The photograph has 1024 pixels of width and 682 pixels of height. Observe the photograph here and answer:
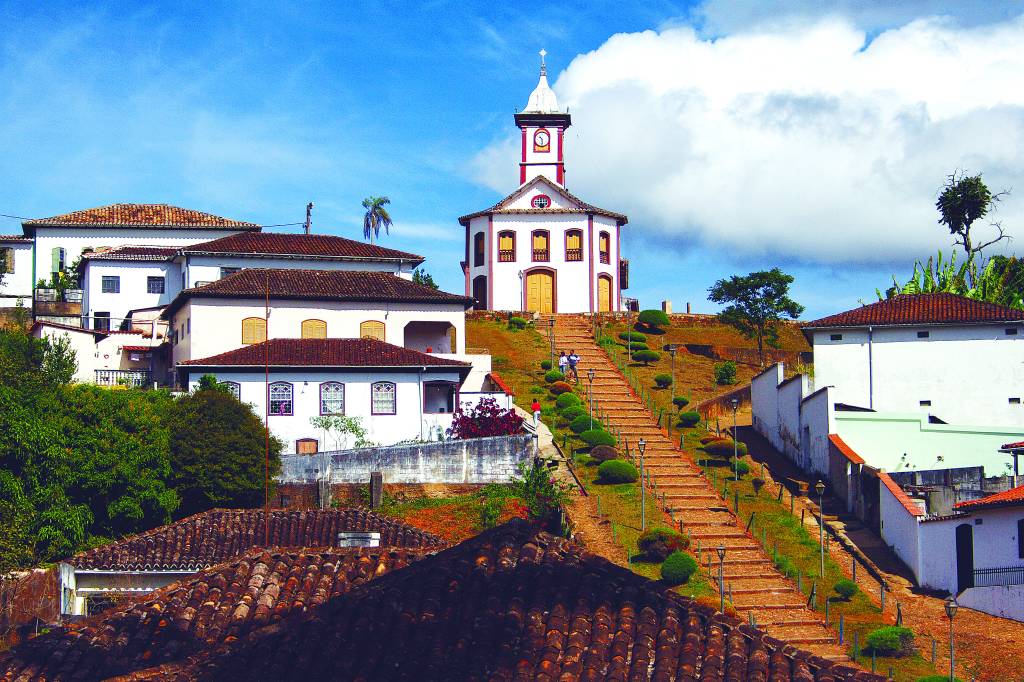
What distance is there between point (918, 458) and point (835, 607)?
1032 centimetres

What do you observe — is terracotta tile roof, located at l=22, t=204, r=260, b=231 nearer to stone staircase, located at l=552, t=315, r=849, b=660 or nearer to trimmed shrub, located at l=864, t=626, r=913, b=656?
stone staircase, located at l=552, t=315, r=849, b=660

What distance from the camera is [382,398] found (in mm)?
52969

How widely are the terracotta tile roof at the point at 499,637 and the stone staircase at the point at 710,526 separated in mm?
19583

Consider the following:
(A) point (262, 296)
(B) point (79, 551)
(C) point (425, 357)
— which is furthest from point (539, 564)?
(A) point (262, 296)

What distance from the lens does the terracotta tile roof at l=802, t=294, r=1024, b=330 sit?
177ft

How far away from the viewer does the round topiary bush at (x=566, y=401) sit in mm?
56656

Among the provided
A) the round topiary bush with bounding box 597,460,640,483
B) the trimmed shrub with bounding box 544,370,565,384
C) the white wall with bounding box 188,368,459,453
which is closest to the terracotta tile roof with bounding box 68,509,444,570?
the round topiary bush with bounding box 597,460,640,483

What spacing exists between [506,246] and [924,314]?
29.6 m

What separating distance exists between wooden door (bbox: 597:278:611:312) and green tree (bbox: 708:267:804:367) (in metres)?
6.31

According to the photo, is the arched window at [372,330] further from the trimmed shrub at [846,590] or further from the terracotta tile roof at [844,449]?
the trimmed shrub at [846,590]

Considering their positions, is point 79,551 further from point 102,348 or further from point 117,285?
point 117,285

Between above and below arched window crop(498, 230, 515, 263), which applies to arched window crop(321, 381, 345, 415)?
below

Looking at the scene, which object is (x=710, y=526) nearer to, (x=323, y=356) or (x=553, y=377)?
(x=323, y=356)

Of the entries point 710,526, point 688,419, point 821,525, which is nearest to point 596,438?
point 688,419
